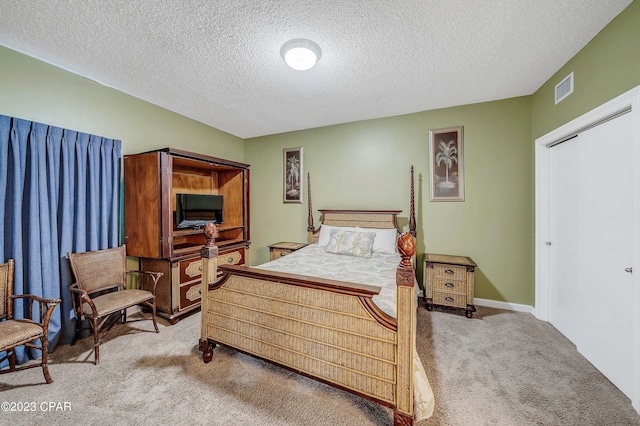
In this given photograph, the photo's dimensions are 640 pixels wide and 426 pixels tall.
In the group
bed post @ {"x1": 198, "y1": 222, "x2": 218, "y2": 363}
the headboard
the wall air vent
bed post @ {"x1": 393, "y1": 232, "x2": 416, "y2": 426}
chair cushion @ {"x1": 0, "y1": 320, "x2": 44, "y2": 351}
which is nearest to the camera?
bed post @ {"x1": 393, "y1": 232, "x2": 416, "y2": 426}

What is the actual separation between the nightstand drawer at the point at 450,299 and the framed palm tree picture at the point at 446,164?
4.31ft

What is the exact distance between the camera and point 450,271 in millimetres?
3053

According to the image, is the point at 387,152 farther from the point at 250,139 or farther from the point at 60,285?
the point at 60,285

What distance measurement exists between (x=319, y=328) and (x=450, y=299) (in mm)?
2181

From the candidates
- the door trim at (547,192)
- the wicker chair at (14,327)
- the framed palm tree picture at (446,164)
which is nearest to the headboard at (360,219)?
the framed palm tree picture at (446,164)

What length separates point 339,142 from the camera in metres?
4.17

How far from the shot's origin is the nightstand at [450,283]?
2967mm

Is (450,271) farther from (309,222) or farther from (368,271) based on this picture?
(309,222)

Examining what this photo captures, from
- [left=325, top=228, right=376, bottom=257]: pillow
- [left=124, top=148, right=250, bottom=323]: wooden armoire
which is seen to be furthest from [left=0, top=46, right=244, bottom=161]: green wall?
[left=325, top=228, right=376, bottom=257]: pillow

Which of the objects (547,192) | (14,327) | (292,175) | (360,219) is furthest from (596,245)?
(14,327)

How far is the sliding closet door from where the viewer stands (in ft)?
5.93

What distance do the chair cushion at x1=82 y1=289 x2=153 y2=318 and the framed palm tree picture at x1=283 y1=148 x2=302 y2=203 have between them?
263cm

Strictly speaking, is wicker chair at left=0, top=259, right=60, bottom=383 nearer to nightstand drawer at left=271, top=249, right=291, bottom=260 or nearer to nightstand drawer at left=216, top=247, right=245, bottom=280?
nightstand drawer at left=216, top=247, right=245, bottom=280

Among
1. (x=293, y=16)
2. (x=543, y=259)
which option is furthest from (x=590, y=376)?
(x=293, y=16)
